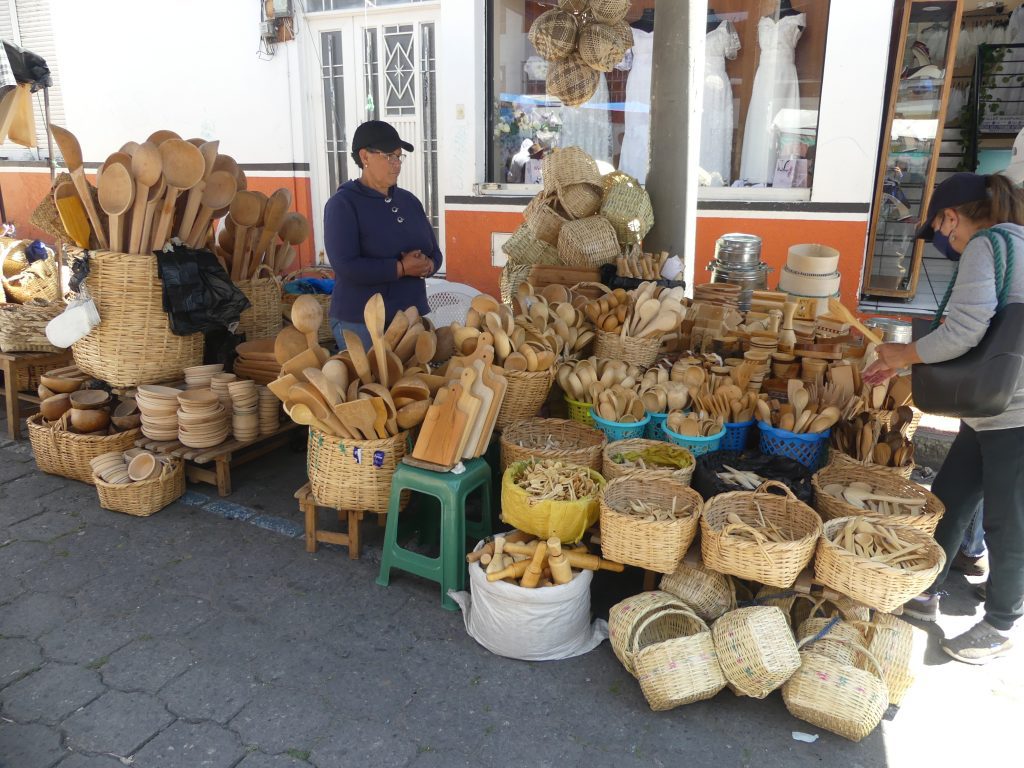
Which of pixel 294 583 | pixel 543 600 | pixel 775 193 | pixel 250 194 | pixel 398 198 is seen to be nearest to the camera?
pixel 543 600

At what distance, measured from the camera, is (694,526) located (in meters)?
2.42

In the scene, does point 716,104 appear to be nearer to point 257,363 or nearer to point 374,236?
point 374,236

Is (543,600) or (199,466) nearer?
(543,600)

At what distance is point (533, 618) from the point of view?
2.44 m

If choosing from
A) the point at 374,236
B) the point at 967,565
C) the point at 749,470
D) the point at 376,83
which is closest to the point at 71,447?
the point at 374,236

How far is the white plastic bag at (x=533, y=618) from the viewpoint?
2428mm

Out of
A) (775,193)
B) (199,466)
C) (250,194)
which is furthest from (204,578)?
(775,193)

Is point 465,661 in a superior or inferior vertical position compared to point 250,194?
inferior

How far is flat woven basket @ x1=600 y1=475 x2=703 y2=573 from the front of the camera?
237 centimetres

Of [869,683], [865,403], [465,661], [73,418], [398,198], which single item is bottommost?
[465,661]

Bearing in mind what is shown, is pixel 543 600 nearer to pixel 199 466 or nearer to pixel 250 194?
pixel 199 466

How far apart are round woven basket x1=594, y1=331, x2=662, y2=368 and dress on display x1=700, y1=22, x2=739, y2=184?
343 cm

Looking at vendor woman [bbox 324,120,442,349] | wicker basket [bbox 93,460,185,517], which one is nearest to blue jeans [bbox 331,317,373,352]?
vendor woman [bbox 324,120,442,349]

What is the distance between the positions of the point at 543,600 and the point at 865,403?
5.23 feet
